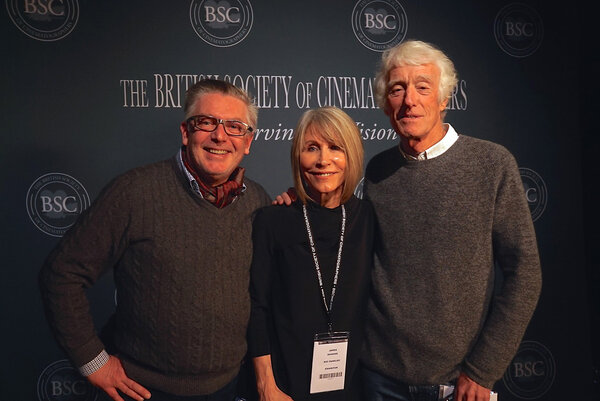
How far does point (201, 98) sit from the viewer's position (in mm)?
1622

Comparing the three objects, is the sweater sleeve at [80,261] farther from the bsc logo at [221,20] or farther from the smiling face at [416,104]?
the bsc logo at [221,20]

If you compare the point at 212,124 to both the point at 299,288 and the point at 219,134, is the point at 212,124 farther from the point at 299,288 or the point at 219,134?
the point at 299,288

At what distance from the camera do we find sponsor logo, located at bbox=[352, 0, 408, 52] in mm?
2561

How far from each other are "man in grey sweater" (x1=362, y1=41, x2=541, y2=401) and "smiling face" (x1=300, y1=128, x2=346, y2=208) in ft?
0.73

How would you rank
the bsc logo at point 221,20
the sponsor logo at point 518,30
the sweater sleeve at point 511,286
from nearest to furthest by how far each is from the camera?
the sweater sleeve at point 511,286
the bsc logo at point 221,20
the sponsor logo at point 518,30

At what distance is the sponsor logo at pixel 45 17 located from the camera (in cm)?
223

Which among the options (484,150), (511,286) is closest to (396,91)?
(484,150)

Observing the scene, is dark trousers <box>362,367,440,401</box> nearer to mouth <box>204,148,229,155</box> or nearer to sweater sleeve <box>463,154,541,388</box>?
sweater sleeve <box>463,154,541,388</box>

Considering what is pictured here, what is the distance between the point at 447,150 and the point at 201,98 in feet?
2.81

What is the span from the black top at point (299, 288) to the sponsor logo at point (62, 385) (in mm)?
1262

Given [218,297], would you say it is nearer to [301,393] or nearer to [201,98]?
[301,393]

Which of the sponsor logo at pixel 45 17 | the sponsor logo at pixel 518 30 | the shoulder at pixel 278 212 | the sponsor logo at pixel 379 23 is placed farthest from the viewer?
the sponsor logo at pixel 518 30

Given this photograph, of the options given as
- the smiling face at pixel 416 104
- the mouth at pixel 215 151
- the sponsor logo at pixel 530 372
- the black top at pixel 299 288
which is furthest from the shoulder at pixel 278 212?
the sponsor logo at pixel 530 372

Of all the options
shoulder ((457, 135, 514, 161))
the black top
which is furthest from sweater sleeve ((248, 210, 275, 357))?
shoulder ((457, 135, 514, 161))
